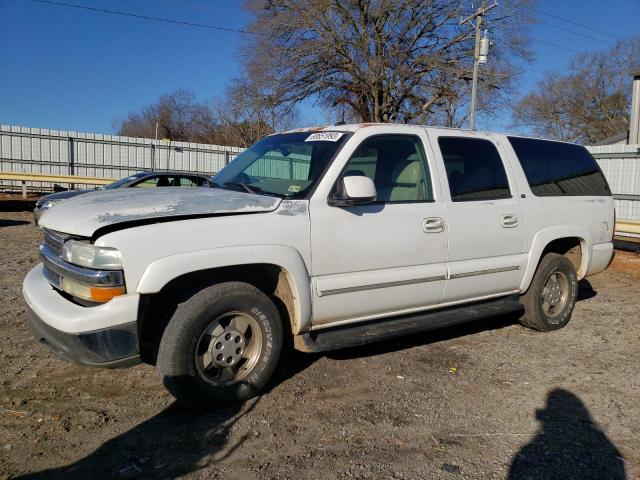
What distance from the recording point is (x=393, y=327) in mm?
4184

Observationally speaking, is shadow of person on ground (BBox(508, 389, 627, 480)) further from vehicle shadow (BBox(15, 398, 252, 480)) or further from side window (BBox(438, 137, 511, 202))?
side window (BBox(438, 137, 511, 202))

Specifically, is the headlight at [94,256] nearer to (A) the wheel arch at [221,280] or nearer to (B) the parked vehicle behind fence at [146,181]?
(A) the wheel arch at [221,280]

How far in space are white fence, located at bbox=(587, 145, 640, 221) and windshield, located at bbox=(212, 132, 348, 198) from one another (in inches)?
450

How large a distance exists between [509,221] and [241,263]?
265 cm

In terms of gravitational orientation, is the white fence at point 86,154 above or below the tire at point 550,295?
above

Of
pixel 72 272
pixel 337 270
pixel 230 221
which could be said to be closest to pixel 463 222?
pixel 337 270

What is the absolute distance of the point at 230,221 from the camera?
3381 mm

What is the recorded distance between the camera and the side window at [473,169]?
15.0ft

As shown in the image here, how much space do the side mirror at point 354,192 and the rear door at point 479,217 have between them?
3.29 feet

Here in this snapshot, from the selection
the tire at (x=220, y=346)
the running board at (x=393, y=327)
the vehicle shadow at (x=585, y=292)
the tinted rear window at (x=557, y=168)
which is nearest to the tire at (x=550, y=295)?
the running board at (x=393, y=327)

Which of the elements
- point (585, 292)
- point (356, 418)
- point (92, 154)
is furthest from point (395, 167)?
point (92, 154)

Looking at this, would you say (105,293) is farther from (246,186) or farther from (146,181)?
(146,181)

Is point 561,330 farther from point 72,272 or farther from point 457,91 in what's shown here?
point 457,91

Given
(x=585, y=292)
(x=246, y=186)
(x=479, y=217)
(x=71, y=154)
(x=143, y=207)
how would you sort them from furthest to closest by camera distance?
(x=71, y=154) → (x=585, y=292) → (x=479, y=217) → (x=246, y=186) → (x=143, y=207)
